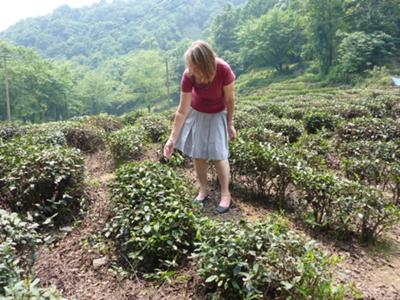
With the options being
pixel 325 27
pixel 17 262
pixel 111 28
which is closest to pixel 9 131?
pixel 17 262

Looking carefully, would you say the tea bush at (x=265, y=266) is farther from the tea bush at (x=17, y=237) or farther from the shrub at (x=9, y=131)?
the shrub at (x=9, y=131)

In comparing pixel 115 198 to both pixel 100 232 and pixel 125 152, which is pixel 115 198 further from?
pixel 125 152

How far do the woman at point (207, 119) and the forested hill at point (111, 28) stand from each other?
10206cm

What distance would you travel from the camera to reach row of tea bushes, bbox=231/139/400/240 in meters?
2.57

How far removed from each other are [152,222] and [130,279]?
0.39 meters

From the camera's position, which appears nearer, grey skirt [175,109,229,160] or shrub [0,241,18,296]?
shrub [0,241,18,296]

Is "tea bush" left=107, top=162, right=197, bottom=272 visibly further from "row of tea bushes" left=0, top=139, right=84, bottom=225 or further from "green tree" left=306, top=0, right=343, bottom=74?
"green tree" left=306, top=0, right=343, bottom=74

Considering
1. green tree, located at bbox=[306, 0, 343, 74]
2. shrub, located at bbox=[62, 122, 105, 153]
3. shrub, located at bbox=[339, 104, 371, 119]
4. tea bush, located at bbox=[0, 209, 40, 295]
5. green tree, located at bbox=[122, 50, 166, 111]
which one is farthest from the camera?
green tree, located at bbox=[122, 50, 166, 111]

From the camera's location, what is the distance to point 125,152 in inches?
191

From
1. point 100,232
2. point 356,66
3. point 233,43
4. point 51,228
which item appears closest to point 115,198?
point 100,232

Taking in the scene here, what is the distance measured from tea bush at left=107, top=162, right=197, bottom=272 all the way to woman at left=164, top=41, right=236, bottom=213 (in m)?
0.42

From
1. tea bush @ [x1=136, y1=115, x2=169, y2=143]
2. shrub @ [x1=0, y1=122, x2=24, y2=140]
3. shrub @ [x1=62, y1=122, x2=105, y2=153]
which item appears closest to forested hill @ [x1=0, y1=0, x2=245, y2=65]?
shrub @ [x1=0, y1=122, x2=24, y2=140]

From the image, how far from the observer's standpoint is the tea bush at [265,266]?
1.71 m

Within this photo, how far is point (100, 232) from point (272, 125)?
3.78 meters
